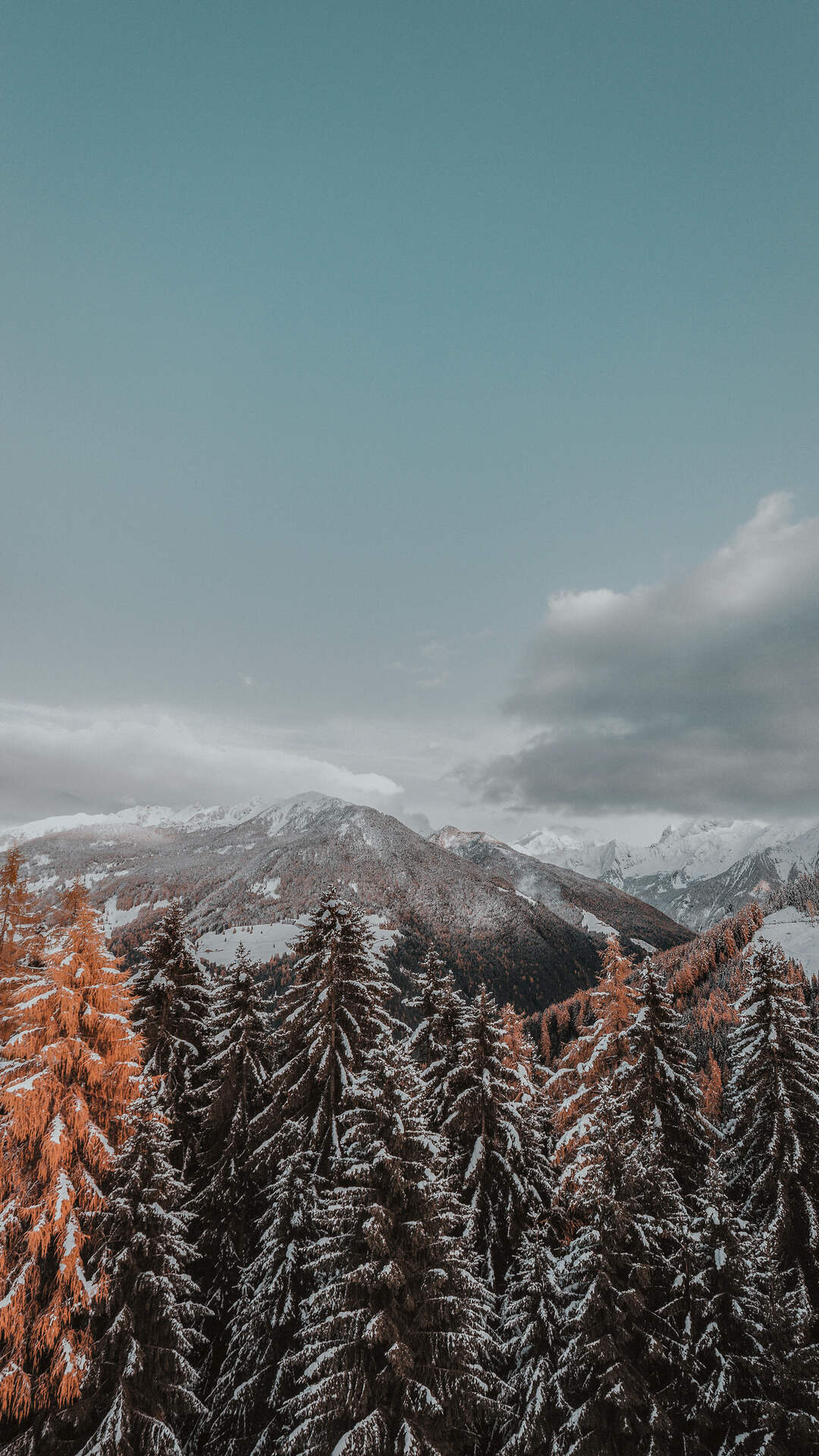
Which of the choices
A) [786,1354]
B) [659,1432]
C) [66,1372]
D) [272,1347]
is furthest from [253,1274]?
[786,1354]

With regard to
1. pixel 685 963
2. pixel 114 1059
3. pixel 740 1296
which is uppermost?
pixel 114 1059

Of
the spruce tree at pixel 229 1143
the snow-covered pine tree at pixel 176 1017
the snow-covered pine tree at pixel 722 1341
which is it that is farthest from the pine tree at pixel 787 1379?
the snow-covered pine tree at pixel 176 1017

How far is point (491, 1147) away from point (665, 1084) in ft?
19.1

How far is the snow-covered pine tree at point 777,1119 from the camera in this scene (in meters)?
17.5

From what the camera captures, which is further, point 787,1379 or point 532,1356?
point 532,1356

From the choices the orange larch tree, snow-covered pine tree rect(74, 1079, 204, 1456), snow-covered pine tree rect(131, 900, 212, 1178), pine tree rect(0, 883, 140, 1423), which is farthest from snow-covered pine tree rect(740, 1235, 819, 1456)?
snow-covered pine tree rect(131, 900, 212, 1178)

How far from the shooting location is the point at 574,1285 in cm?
1295

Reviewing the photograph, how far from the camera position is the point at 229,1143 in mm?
17625

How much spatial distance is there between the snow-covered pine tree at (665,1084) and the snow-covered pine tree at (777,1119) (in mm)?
2051

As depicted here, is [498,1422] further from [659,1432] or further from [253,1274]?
[253,1274]

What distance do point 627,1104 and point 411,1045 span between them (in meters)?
8.85

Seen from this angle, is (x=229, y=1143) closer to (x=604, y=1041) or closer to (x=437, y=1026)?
(x=437, y=1026)

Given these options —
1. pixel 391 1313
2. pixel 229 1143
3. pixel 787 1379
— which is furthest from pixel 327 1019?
pixel 787 1379

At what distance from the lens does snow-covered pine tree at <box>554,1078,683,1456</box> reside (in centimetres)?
1185
